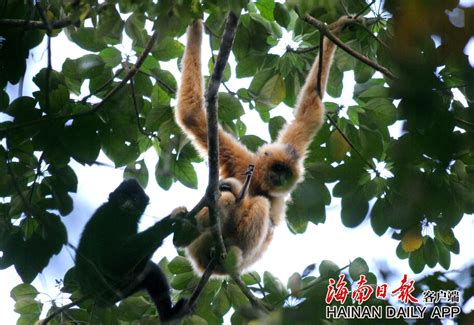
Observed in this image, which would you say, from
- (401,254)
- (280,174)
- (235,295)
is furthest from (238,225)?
(401,254)

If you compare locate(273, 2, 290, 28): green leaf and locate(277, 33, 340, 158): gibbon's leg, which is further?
locate(277, 33, 340, 158): gibbon's leg

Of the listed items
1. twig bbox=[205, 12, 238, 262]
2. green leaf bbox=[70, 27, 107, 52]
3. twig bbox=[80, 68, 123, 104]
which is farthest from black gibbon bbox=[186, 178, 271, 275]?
green leaf bbox=[70, 27, 107, 52]

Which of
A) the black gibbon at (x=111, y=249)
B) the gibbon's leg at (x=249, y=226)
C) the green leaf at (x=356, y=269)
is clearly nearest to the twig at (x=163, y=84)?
the gibbon's leg at (x=249, y=226)

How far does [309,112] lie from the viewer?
5285 millimetres

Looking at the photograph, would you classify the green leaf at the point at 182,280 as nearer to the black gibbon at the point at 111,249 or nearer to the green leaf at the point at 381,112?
the black gibbon at the point at 111,249

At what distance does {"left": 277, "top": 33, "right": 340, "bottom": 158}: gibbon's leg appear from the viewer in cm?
508

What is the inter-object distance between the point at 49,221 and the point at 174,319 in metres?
2.77

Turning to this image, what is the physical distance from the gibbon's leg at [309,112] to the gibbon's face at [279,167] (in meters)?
0.11

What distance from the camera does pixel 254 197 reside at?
210 inches

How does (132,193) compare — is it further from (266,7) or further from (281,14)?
(266,7)

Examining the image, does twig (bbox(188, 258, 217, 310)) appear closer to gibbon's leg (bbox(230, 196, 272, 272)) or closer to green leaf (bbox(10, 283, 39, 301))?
gibbon's leg (bbox(230, 196, 272, 272))

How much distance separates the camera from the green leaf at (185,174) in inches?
188

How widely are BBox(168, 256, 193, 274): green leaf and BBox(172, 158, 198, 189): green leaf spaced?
2.23ft

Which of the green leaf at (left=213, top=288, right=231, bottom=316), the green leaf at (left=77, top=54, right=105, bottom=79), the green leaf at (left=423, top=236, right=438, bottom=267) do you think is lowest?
the green leaf at (left=213, top=288, right=231, bottom=316)
